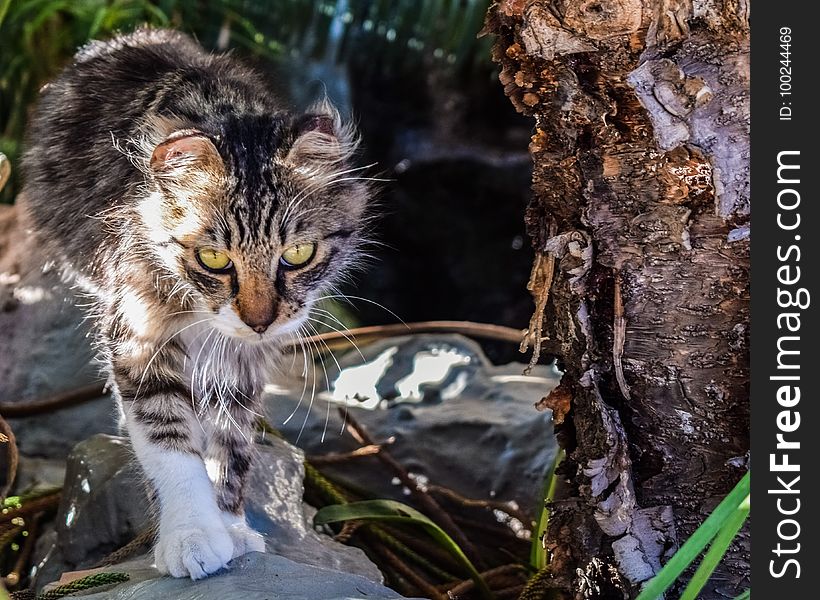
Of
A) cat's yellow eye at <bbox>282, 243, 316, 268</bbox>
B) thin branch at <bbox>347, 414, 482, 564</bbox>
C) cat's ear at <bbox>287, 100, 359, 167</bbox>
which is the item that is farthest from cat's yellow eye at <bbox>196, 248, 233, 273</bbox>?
thin branch at <bbox>347, 414, 482, 564</bbox>

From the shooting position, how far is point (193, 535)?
153 centimetres

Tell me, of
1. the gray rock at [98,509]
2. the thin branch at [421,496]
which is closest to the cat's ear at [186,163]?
the gray rock at [98,509]

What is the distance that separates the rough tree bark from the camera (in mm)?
1231

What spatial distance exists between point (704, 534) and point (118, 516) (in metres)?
1.27

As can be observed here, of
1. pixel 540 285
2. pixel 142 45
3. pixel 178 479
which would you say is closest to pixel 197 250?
pixel 178 479

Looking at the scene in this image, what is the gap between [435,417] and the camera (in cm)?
260

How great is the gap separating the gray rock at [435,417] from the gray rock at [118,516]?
364 millimetres

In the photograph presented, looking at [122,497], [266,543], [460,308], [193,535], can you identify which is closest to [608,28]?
[193,535]

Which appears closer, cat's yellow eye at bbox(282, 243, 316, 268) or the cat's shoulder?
cat's yellow eye at bbox(282, 243, 316, 268)

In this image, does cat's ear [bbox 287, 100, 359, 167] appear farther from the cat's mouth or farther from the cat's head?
the cat's mouth

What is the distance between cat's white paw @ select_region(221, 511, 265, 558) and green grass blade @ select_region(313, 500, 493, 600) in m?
0.17

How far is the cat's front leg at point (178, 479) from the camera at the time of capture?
4.95ft

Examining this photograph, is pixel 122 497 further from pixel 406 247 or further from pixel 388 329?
pixel 406 247

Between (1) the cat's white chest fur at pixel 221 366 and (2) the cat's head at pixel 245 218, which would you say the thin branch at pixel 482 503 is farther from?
(2) the cat's head at pixel 245 218
